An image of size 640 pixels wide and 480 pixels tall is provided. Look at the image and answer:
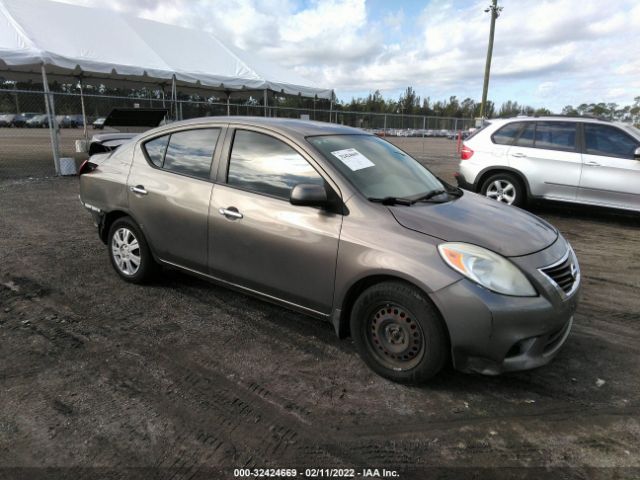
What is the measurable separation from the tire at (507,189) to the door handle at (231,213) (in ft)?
18.6

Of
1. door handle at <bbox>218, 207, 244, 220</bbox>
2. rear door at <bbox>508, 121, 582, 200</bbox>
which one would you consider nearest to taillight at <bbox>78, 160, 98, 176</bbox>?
door handle at <bbox>218, 207, 244, 220</bbox>

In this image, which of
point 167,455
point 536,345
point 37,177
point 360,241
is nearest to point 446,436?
point 536,345

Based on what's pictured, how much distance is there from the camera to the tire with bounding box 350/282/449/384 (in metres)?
2.72

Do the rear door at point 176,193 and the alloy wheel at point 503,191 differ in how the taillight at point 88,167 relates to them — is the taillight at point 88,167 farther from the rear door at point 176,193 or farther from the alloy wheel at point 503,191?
the alloy wheel at point 503,191

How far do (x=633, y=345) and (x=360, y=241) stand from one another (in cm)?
239

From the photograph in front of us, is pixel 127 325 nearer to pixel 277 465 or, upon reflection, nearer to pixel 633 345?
pixel 277 465

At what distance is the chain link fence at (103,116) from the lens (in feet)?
42.9

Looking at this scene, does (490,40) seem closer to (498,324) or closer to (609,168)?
(609,168)

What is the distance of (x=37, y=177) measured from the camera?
36.2ft

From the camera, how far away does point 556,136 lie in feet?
25.1

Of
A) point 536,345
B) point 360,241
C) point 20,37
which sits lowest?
point 536,345

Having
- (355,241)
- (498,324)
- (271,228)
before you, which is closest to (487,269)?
(498,324)

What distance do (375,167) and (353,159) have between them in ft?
0.71

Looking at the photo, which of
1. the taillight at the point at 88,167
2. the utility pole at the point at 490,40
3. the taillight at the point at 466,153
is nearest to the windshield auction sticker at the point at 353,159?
the taillight at the point at 88,167
